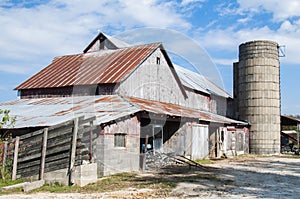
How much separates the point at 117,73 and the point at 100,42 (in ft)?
27.8

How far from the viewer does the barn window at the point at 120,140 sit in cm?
1411

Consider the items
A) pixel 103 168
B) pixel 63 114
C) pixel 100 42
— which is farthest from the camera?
pixel 100 42

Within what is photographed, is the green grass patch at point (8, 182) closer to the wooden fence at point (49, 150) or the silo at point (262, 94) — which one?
the wooden fence at point (49, 150)

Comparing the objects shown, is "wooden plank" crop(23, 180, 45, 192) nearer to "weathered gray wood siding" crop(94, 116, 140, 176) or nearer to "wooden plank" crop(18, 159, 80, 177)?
"wooden plank" crop(18, 159, 80, 177)

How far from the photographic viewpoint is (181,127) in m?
19.4

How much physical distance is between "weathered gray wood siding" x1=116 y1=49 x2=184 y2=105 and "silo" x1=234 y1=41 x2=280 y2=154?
7706 millimetres

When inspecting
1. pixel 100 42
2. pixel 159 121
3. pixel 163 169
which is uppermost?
pixel 100 42

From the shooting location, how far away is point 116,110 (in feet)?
48.5

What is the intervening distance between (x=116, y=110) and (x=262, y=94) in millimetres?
17467

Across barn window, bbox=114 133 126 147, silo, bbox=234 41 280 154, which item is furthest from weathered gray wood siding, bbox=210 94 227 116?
barn window, bbox=114 133 126 147

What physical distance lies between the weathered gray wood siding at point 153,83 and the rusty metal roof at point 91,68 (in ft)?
1.59

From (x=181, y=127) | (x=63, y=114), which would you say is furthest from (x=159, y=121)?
(x=63, y=114)

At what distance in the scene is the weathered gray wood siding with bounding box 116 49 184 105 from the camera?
768 inches

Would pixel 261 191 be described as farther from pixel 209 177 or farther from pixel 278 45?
pixel 278 45
